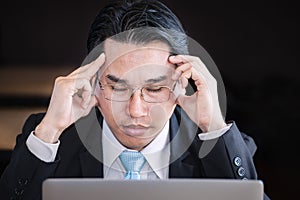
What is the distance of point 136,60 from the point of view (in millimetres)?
2428

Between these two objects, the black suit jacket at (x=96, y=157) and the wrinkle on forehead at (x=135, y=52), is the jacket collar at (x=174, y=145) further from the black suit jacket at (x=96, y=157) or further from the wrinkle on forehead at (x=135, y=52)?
the wrinkle on forehead at (x=135, y=52)

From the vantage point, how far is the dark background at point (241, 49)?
8.38 feet

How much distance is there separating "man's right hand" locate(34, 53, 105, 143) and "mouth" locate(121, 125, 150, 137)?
0.53 ft

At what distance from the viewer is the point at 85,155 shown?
8.23ft

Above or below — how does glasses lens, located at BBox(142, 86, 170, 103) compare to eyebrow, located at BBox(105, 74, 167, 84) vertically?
below

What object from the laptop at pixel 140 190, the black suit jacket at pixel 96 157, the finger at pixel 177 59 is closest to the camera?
the laptop at pixel 140 190

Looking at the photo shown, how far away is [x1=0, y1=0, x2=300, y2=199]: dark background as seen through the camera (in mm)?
2553

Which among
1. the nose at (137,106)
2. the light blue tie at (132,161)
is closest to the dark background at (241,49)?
the nose at (137,106)

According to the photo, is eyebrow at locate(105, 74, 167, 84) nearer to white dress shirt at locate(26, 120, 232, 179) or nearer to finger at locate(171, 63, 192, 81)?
finger at locate(171, 63, 192, 81)

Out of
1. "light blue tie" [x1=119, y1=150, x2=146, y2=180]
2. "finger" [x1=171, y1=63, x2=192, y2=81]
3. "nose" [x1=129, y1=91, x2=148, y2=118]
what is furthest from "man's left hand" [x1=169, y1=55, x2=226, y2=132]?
"light blue tie" [x1=119, y1=150, x2=146, y2=180]

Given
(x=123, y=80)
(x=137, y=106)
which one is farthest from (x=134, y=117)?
(x=123, y=80)

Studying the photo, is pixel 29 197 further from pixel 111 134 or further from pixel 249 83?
pixel 249 83

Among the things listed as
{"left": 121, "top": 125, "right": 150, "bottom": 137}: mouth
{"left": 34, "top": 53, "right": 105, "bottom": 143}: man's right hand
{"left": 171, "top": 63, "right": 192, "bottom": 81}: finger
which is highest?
{"left": 171, "top": 63, "right": 192, "bottom": 81}: finger

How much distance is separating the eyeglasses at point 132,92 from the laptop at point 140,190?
0.91m
